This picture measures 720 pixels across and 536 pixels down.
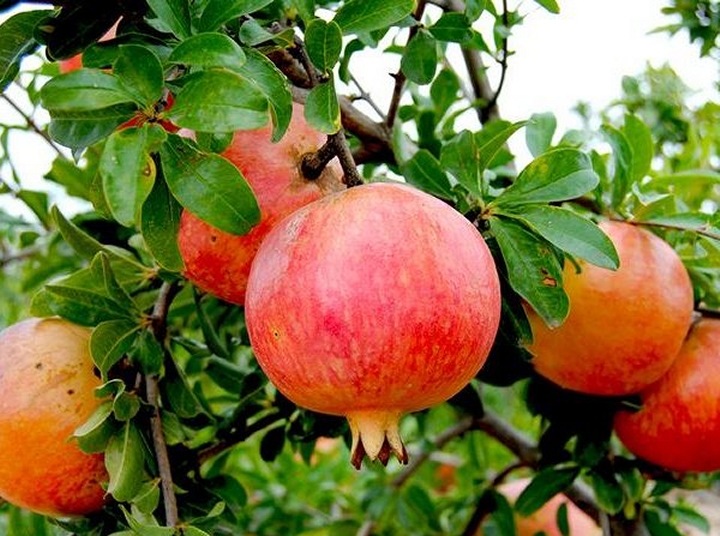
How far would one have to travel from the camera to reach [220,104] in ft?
2.58

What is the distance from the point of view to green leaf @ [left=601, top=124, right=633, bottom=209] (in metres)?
1.30

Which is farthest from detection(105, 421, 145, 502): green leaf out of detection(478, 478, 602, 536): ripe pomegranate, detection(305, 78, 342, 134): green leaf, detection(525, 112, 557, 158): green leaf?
detection(478, 478, 602, 536): ripe pomegranate

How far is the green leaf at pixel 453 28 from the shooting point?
113 cm

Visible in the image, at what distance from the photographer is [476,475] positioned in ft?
7.42

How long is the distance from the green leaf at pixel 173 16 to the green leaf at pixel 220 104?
0.22ft

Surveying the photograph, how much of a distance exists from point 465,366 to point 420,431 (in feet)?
3.90

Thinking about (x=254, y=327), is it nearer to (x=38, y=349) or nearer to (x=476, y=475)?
(x=38, y=349)

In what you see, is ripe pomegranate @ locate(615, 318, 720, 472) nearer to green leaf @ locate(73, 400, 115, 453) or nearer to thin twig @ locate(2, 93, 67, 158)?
green leaf @ locate(73, 400, 115, 453)

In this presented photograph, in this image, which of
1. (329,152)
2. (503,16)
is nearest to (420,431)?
(503,16)

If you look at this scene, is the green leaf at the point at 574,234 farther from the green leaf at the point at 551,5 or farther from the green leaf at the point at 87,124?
the green leaf at the point at 87,124

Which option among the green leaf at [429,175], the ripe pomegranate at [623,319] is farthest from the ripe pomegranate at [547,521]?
the green leaf at [429,175]

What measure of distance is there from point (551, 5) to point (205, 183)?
0.53 m

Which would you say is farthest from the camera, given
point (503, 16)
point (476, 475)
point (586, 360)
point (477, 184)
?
point (476, 475)

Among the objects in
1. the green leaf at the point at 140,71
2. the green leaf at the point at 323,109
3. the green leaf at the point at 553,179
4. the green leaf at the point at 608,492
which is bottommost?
the green leaf at the point at 608,492
